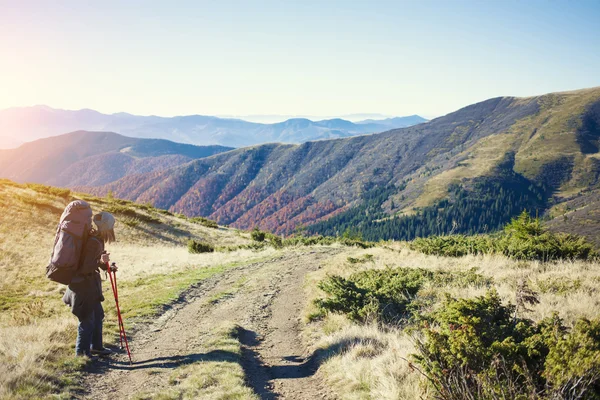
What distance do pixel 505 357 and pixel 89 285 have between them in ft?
25.7

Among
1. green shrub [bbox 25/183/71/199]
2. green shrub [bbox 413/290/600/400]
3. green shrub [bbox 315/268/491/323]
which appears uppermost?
green shrub [bbox 25/183/71/199]

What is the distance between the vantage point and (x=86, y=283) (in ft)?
24.7

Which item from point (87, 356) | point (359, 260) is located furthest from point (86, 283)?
point (359, 260)

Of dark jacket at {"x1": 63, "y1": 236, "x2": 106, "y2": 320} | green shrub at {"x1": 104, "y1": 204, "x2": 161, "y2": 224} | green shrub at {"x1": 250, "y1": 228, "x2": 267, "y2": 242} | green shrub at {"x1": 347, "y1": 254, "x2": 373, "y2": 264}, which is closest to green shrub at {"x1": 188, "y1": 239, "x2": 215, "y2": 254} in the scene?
green shrub at {"x1": 250, "y1": 228, "x2": 267, "y2": 242}

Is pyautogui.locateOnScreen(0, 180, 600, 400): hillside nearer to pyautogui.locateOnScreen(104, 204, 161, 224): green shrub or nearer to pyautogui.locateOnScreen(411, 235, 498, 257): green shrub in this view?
pyautogui.locateOnScreen(411, 235, 498, 257): green shrub

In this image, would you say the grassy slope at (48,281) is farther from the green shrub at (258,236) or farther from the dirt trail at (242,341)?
the green shrub at (258,236)

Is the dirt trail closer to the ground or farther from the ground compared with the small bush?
farther from the ground

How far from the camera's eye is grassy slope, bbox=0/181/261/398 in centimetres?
651

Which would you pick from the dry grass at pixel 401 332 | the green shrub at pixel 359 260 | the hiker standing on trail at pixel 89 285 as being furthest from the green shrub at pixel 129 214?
the hiker standing on trail at pixel 89 285

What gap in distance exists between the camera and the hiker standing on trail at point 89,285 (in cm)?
738

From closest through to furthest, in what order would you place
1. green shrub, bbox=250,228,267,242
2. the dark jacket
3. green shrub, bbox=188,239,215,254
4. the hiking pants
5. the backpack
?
→ the backpack
the dark jacket
the hiking pants
green shrub, bbox=188,239,215,254
green shrub, bbox=250,228,267,242

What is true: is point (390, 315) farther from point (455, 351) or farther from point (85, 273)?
point (85, 273)

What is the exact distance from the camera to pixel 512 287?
10.2m

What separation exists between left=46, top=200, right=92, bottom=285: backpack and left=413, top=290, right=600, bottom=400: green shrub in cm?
668
